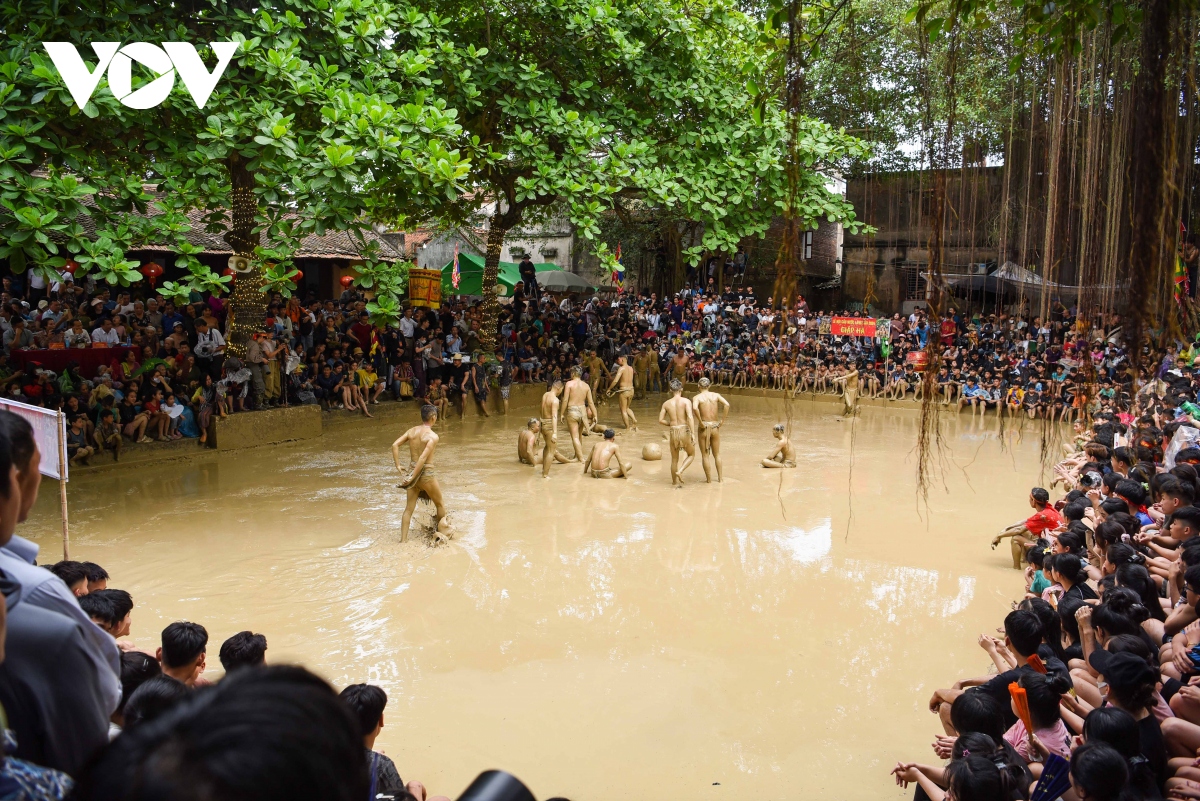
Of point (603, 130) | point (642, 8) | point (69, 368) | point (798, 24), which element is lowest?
point (69, 368)

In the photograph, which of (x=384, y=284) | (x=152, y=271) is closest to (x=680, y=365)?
(x=384, y=284)

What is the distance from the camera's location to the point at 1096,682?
407 cm

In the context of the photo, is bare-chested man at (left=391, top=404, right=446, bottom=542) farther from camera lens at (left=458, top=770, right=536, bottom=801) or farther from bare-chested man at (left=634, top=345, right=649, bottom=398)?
bare-chested man at (left=634, top=345, right=649, bottom=398)

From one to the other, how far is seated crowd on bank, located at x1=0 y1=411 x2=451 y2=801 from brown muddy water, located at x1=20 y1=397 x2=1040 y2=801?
2108mm

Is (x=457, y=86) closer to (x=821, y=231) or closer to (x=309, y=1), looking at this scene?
(x=309, y=1)

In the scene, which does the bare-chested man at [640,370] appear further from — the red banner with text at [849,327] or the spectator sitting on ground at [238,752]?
the spectator sitting on ground at [238,752]

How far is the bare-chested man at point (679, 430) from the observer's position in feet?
38.7

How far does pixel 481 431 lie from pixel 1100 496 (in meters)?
11.1

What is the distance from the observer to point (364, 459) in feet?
43.3

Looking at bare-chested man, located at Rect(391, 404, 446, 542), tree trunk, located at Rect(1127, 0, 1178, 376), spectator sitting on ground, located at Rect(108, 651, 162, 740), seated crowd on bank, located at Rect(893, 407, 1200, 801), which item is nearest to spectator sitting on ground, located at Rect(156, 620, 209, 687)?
spectator sitting on ground, located at Rect(108, 651, 162, 740)

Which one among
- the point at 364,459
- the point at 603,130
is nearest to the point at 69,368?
the point at 364,459

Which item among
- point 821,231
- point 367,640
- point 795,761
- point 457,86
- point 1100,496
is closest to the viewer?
point 795,761

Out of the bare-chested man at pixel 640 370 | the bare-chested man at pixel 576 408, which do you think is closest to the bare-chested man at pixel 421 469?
the bare-chested man at pixel 576 408

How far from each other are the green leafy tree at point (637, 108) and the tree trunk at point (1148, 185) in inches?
411
